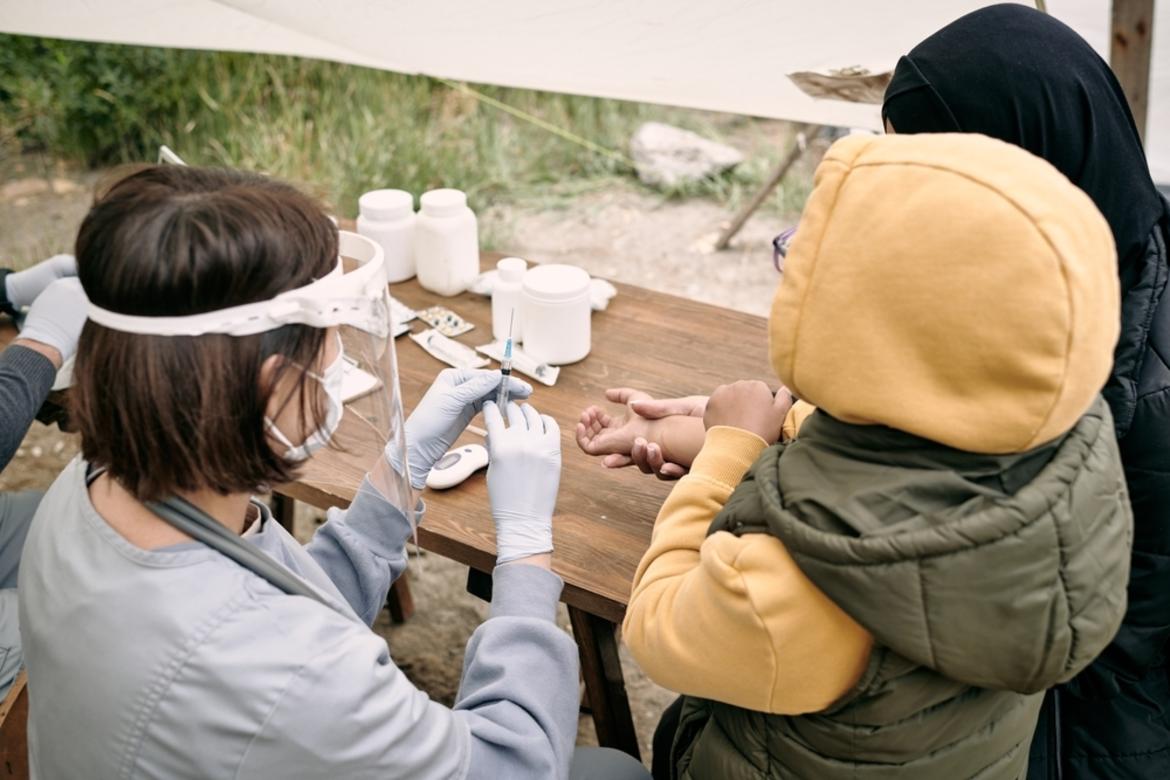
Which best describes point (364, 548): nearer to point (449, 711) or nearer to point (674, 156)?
point (449, 711)

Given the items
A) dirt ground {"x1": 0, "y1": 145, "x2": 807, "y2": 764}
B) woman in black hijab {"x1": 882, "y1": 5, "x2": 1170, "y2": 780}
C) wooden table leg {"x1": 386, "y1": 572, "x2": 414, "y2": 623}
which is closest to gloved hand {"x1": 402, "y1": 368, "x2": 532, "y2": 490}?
woman in black hijab {"x1": 882, "y1": 5, "x2": 1170, "y2": 780}

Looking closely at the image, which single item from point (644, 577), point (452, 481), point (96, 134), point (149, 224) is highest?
point (149, 224)

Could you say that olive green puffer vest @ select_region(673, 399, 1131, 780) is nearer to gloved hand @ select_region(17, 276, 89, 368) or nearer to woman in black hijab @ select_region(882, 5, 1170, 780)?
woman in black hijab @ select_region(882, 5, 1170, 780)

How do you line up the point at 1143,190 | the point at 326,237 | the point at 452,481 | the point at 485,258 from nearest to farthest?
1. the point at 326,237
2. the point at 1143,190
3. the point at 452,481
4. the point at 485,258

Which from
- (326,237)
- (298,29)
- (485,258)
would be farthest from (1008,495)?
(298,29)

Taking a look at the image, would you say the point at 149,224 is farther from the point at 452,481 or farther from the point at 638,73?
the point at 638,73

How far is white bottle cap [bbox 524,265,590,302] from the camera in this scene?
179 cm

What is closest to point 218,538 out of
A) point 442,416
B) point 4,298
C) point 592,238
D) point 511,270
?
point 442,416

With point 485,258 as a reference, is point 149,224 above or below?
above

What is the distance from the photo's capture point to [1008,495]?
0.84 metres

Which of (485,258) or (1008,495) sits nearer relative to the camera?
(1008,495)

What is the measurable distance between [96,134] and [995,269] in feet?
18.8

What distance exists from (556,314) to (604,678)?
69 cm

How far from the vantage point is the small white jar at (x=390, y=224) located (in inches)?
82.8
